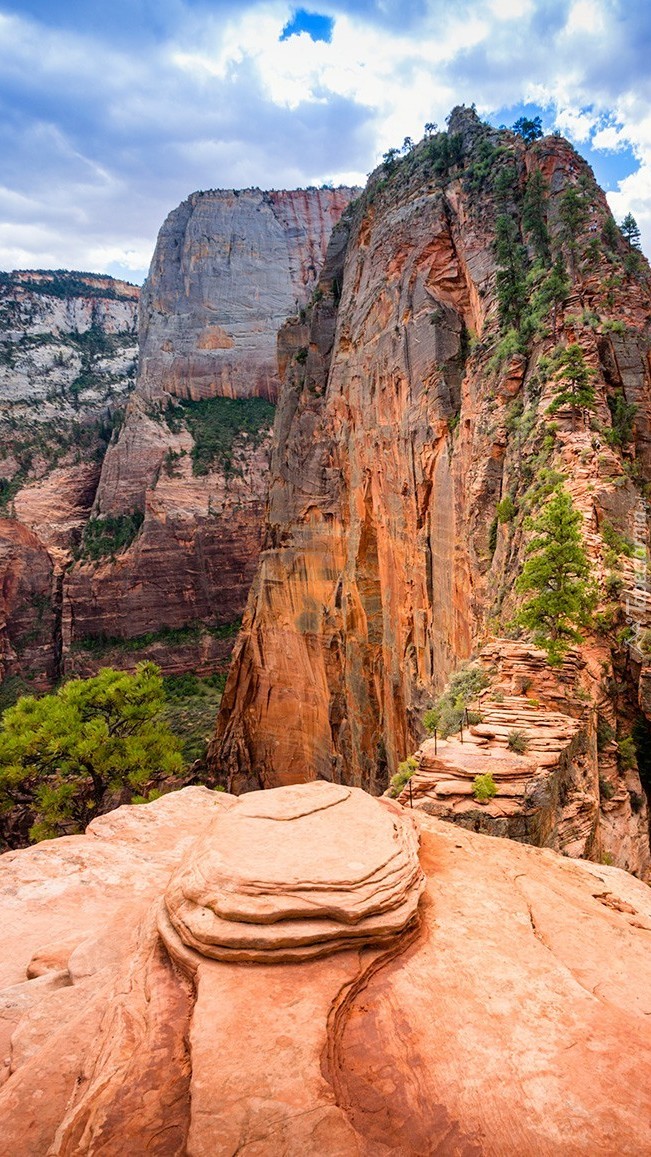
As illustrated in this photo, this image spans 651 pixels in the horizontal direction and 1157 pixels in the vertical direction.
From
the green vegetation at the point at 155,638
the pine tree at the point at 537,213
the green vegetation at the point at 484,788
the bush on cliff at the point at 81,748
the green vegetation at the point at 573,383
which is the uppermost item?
the pine tree at the point at 537,213

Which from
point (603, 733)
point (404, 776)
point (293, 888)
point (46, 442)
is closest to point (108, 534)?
point (46, 442)

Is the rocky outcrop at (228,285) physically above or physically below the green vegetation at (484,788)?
above

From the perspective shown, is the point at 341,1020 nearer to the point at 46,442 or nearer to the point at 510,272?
the point at 510,272

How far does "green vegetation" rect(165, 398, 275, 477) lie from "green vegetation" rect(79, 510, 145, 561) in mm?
9858

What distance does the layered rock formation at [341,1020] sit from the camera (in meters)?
3.43

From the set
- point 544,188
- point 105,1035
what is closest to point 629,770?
point 105,1035

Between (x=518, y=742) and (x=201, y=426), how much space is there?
71253mm

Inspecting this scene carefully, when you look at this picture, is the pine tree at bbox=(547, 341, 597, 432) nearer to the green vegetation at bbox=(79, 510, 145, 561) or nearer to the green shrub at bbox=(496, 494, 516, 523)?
the green shrub at bbox=(496, 494, 516, 523)

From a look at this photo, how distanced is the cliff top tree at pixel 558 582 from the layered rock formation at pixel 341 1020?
19.3 ft

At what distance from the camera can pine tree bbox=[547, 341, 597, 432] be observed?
633 inches

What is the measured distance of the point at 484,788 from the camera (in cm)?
816

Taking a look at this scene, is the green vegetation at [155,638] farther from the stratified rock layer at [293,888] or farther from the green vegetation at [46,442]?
A: the stratified rock layer at [293,888]

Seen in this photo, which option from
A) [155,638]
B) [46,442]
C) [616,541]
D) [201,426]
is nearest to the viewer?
[616,541]

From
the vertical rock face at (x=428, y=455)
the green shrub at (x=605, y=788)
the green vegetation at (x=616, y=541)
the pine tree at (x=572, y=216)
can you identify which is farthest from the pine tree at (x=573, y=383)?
the green shrub at (x=605, y=788)
